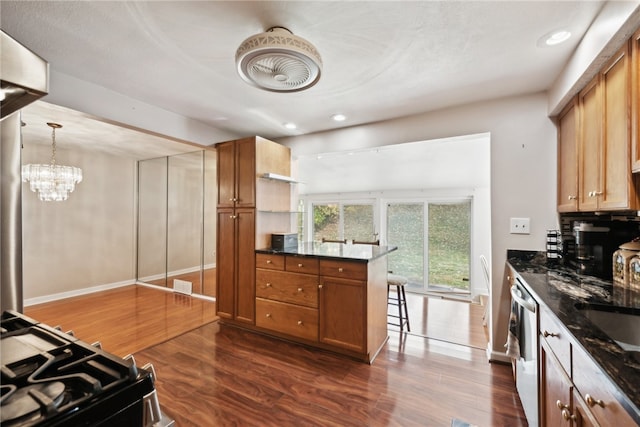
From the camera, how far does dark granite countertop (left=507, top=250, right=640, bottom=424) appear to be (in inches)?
27.8

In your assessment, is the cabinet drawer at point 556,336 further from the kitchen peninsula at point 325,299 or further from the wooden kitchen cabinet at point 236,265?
the wooden kitchen cabinet at point 236,265

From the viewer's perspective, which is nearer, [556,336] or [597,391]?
[597,391]

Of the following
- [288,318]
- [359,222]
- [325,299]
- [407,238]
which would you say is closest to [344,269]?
[325,299]

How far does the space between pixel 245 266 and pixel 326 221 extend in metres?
3.87

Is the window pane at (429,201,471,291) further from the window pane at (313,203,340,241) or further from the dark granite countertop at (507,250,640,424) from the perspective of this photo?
the dark granite countertop at (507,250,640,424)

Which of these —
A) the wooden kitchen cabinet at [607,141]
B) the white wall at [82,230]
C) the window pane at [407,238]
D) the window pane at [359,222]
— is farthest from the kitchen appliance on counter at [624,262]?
the white wall at [82,230]

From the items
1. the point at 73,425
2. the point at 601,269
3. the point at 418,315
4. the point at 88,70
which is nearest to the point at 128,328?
the point at 88,70

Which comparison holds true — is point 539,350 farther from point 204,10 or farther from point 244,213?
point 244,213

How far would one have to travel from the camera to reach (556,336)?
1.14m

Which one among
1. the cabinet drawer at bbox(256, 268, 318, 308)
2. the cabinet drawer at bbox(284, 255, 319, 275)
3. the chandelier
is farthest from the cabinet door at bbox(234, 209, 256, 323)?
the chandelier

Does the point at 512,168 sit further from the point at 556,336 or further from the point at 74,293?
the point at 74,293

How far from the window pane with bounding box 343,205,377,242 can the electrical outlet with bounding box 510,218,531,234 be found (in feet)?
11.6

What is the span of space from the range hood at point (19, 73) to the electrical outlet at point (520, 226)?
2878 millimetres

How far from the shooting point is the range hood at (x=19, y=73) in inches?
26.5
